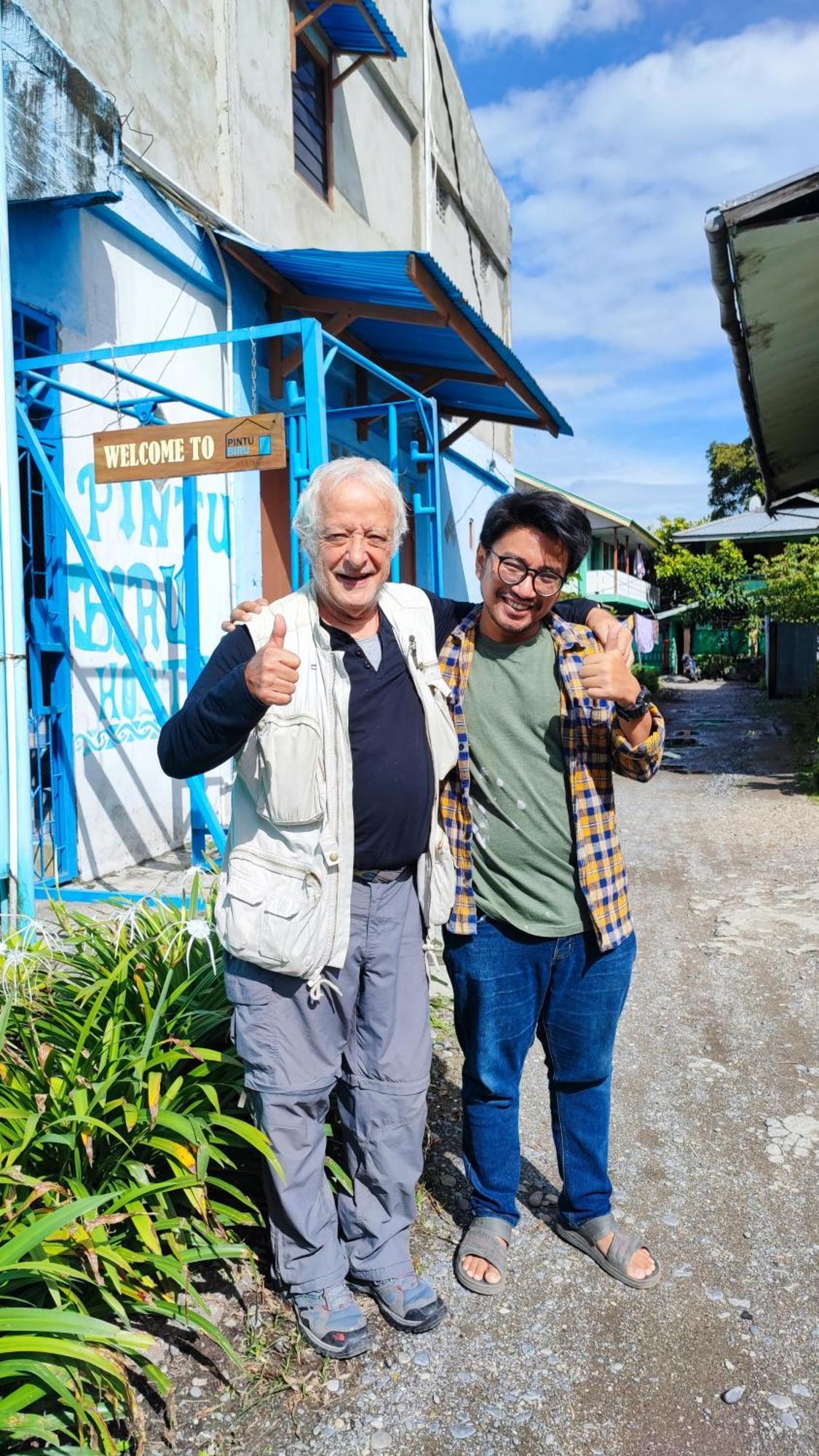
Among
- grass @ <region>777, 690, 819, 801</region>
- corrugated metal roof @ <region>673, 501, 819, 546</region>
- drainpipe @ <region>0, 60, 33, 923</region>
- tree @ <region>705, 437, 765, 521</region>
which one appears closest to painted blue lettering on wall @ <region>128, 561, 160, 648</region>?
drainpipe @ <region>0, 60, 33, 923</region>

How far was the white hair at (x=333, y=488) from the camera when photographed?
88.7 inches

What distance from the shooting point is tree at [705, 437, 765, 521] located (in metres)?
42.7

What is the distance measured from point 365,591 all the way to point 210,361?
5.02 metres

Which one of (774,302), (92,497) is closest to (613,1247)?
(92,497)

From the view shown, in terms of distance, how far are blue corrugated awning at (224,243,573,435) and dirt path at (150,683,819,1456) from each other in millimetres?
4291

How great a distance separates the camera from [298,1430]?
6.84 ft

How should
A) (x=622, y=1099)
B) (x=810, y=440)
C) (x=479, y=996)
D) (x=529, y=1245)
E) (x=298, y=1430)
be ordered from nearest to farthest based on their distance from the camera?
(x=298, y=1430)
(x=479, y=996)
(x=529, y=1245)
(x=622, y=1099)
(x=810, y=440)

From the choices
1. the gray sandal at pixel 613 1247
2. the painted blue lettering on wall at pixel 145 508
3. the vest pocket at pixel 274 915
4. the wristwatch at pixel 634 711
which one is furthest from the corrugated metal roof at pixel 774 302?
the gray sandal at pixel 613 1247

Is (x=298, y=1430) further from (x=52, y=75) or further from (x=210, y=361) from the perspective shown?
(x=210, y=361)

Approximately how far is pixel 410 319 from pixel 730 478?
39.8 metres

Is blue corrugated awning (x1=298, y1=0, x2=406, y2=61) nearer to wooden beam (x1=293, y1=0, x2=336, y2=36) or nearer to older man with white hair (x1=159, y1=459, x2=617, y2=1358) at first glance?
wooden beam (x1=293, y1=0, x2=336, y2=36)

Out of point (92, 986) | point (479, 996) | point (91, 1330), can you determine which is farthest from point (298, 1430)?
point (92, 986)

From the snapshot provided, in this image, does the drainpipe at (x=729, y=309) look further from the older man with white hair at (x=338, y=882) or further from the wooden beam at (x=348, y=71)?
the wooden beam at (x=348, y=71)

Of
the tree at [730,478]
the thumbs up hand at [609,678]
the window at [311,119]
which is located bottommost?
the thumbs up hand at [609,678]
